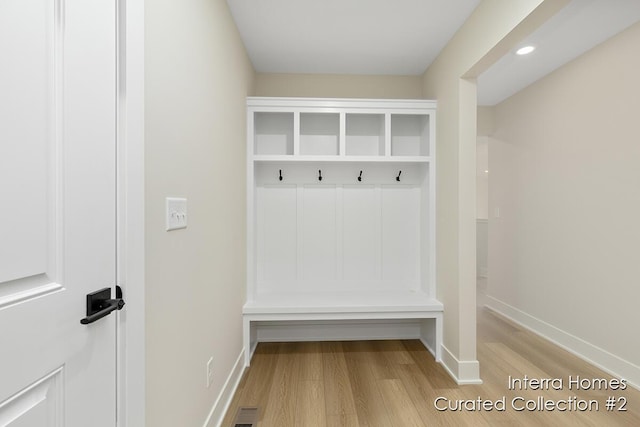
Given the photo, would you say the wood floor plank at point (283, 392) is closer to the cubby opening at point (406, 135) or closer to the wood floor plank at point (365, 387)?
the wood floor plank at point (365, 387)

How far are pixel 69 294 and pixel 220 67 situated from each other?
5.02ft

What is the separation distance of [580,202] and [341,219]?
2091 millimetres

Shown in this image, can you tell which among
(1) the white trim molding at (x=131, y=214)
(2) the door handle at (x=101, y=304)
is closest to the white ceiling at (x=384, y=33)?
(1) the white trim molding at (x=131, y=214)

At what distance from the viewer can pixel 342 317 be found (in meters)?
2.47

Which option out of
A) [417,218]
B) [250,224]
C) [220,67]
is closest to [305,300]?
[250,224]

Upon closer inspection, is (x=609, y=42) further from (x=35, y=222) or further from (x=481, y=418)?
(x=35, y=222)

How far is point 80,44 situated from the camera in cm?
76

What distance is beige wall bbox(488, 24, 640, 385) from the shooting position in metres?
2.24

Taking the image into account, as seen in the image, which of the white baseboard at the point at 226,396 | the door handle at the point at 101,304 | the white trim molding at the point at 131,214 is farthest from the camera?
the white baseboard at the point at 226,396

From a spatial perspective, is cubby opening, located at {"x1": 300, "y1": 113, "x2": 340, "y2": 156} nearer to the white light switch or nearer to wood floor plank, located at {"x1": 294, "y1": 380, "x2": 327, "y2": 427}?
the white light switch

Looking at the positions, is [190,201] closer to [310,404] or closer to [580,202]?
[310,404]

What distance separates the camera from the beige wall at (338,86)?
293 centimetres

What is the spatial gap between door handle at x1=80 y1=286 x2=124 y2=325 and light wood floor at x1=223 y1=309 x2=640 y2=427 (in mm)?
1284

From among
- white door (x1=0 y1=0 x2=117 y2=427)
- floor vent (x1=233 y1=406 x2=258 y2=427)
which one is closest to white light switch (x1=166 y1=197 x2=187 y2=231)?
white door (x1=0 y1=0 x2=117 y2=427)
